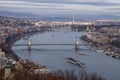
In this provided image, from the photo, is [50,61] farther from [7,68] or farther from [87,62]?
[7,68]

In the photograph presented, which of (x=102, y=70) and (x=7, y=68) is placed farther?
(x=102, y=70)

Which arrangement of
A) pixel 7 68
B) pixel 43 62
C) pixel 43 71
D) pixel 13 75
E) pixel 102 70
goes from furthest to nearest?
pixel 43 62, pixel 102 70, pixel 43 71, pixel 7 68, pixel 13 75

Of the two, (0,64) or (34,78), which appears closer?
(34,78)

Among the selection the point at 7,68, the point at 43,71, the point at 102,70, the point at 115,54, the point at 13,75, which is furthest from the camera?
the point at 115,54

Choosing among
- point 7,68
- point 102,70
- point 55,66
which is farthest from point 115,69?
point 7,68

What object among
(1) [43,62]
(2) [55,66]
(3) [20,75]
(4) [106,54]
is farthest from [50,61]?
(3) [20,75]

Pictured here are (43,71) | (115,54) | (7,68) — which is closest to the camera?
(7,68)

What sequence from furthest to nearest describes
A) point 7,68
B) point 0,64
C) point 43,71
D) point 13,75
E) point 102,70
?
point 102,70
point 0,64
point 43,71
point 7,68
point 13,75

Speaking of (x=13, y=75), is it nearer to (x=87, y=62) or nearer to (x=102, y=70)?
(x=102, y=70)
